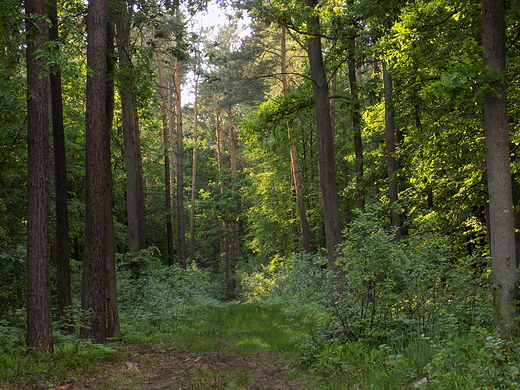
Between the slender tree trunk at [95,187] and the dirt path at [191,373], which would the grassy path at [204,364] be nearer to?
the dirt path at [191,373]

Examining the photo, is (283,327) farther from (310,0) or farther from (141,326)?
(310,0)

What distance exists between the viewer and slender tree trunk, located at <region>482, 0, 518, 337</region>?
7.72 metres

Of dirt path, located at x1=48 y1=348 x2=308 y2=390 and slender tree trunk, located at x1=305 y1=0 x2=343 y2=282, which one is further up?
slender tree trunk, located at x1=305 y1=0 x2=343 y2=282

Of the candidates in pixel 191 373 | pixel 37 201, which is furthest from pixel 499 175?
pixel 37 201

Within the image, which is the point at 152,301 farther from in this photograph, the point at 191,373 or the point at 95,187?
the point at 191,373

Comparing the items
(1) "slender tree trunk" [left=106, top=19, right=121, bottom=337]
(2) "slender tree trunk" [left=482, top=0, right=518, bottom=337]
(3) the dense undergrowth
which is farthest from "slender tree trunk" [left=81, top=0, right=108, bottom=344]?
(2) "slender tree trunk" [left=482, top=0, right=518, bottom=337]

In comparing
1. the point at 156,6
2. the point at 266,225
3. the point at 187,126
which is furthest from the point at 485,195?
the point at 187,126

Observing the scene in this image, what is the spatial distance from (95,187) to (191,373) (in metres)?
3.81

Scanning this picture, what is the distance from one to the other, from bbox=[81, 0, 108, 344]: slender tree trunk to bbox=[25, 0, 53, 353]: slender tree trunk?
949mm

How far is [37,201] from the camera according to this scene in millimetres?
8195

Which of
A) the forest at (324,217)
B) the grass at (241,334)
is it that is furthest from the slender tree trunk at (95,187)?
the grass at (241,334)

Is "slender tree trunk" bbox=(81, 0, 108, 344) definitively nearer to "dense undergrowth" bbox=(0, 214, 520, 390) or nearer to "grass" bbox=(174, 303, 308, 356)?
"dense undergrowth" bbox=(0, 214, 520, 390)

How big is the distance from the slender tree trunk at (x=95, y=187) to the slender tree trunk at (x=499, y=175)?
6.80 m

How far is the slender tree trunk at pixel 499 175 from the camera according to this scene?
7.72 metres
